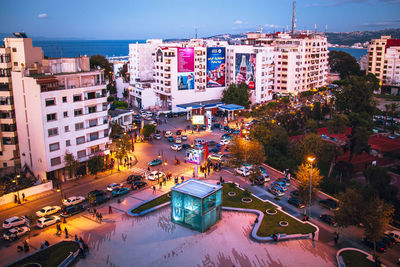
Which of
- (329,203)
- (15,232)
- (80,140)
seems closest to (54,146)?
(80,140)

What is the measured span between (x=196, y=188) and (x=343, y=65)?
348 ft

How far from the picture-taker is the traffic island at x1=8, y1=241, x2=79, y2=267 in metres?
26.3

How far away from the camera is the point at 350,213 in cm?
2864

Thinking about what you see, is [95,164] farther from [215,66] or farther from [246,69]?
[246,69]

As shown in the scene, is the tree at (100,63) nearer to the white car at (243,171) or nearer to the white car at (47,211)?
the white car at (243,171)

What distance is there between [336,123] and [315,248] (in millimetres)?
26377

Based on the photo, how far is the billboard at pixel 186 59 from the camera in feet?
251

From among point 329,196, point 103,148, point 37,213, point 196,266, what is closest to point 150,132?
point 103,148

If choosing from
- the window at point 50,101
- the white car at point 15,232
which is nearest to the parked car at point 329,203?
the white car at point 15,232

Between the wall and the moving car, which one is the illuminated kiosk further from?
the wall

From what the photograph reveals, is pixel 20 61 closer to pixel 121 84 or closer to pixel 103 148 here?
pixel 103 148

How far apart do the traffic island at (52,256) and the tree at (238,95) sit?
54.0 m

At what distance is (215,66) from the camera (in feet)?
270

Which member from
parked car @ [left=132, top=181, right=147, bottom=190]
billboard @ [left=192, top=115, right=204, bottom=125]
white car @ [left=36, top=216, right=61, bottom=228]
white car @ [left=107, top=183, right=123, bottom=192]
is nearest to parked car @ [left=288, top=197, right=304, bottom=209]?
parked car @ [left=132, top=181, right=147, bottom=190]
